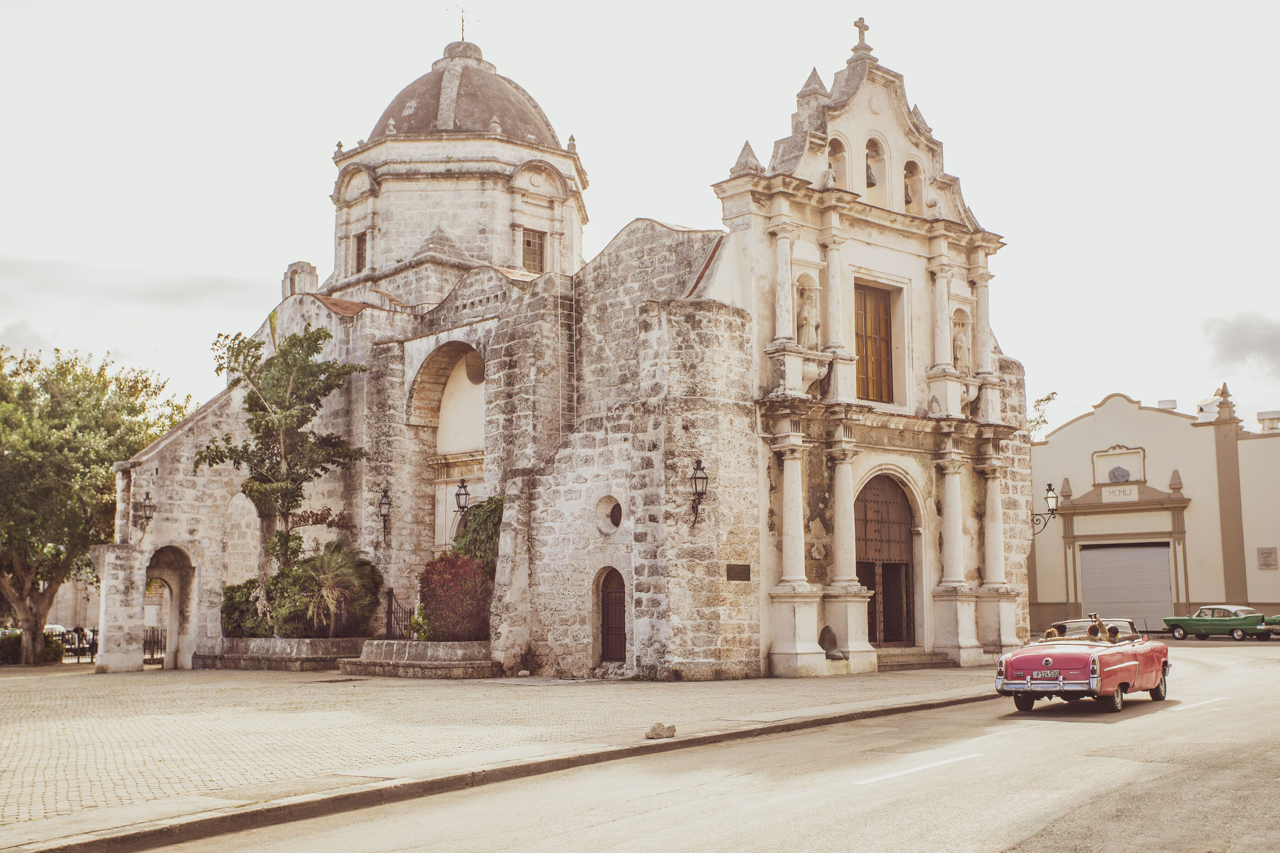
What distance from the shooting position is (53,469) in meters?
29.8

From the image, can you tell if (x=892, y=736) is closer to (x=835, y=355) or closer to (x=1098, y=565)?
(x=835, y=355)

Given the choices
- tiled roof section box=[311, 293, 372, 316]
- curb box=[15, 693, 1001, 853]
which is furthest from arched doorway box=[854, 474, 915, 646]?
tiled roof section box=[311, 293, 372, 316]

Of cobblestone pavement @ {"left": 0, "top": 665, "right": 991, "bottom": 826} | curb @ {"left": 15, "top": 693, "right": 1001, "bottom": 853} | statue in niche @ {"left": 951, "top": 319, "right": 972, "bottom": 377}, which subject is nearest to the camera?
curb @ {"left": 15, "top": 693, "right": 1001, "bottom": 853}

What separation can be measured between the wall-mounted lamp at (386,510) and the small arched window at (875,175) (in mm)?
12373

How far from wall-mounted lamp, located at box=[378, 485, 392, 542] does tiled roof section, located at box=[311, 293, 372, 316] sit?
4.95 m

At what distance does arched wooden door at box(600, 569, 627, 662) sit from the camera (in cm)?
2138

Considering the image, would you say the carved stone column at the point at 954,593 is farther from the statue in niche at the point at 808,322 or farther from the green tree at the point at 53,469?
the green tree at the point at 53,469

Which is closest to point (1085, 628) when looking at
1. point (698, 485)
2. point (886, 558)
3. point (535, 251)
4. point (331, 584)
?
point (698, 485)

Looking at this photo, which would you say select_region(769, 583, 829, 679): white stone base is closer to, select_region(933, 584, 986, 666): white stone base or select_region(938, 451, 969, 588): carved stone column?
select_region(933, 584, 986, 666): white stone base

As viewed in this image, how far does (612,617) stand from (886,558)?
233 inches

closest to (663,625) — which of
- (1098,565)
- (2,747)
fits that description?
(2,747)

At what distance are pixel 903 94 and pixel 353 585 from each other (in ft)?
52.0

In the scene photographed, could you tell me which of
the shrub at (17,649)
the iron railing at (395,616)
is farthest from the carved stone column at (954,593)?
the shrub at (17,649)

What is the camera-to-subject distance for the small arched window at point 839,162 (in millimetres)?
24000
